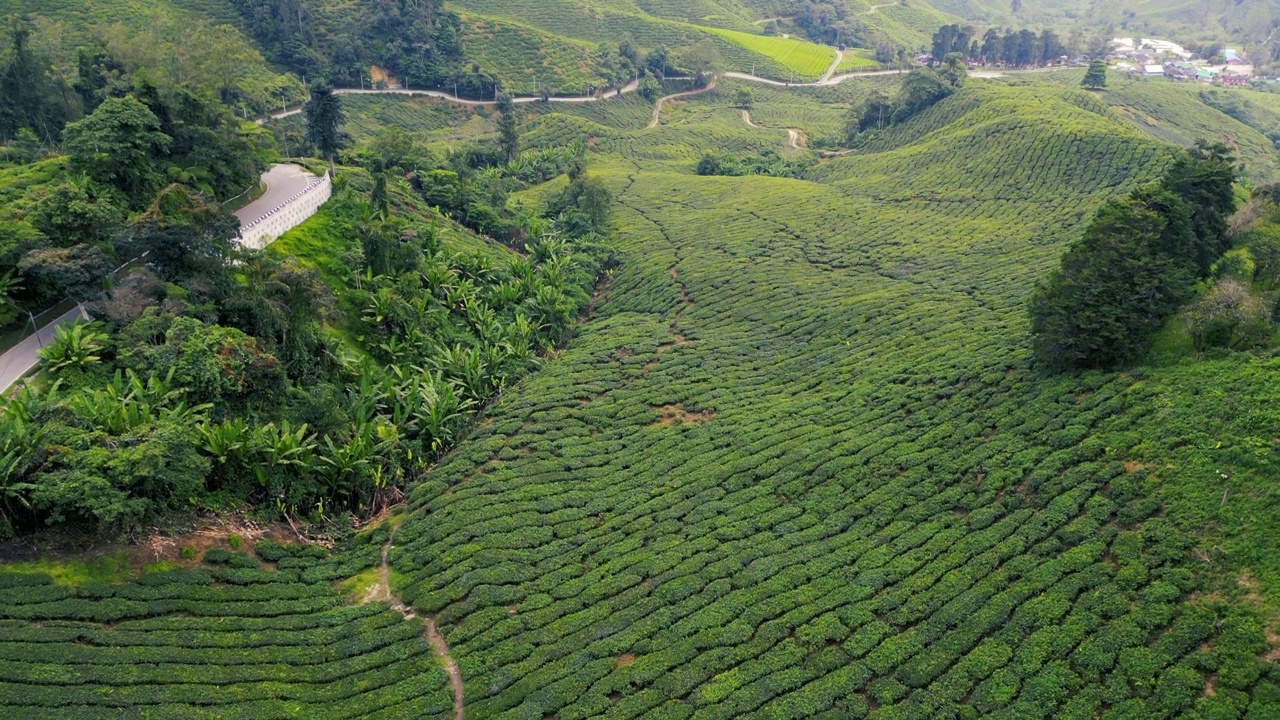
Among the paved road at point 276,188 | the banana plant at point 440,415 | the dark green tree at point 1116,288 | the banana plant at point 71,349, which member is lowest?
the banana plant at point 440,415

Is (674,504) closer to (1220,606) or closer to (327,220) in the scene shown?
(1220,606)

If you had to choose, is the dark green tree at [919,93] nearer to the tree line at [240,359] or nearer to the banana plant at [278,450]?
the tree line at [240,359]

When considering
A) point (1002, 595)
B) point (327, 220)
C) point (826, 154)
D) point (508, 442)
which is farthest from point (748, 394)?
point (826, 154)

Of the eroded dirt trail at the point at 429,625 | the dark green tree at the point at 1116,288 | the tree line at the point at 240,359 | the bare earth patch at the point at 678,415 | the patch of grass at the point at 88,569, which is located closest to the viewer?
the patch of grass at the point at 88,569

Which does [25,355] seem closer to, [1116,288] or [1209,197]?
[1116,288]

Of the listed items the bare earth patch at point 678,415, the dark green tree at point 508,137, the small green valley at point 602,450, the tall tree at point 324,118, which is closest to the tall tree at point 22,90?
the small green valley at point 602,450

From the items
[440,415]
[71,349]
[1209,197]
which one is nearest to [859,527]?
[440,415]
